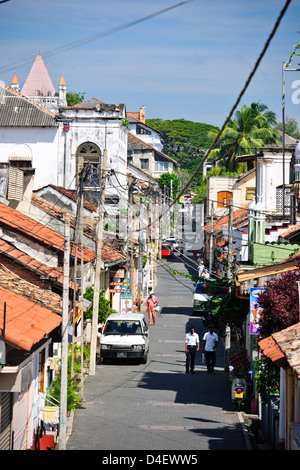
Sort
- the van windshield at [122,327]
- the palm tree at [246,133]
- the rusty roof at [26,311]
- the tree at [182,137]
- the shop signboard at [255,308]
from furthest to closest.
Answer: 1. the tree at [182,137]
2. the palm tree at [246,133]
3. the van windshield at [122,327]
4. the shop signboard at [255,308]
5. the rusty roof at [26,311]

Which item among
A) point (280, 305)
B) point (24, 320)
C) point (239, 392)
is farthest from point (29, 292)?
point (239, 392)

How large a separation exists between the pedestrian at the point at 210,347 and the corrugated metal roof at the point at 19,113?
23.9 meters

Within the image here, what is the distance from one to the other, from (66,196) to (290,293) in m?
20.4

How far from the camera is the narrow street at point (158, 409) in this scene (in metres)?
15.8

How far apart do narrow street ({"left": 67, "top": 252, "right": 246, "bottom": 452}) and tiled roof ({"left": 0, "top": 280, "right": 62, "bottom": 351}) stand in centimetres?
284

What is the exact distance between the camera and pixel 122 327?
2702cm

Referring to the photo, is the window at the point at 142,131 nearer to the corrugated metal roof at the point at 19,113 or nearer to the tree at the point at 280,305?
the corrugated metal roof at the point at 19,113

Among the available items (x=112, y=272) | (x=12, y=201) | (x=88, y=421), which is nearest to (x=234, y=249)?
(x=112, y=272)

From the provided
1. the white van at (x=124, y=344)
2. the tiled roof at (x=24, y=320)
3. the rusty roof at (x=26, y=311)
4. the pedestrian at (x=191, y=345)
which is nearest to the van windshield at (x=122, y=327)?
the white van at (x=124, y=344)

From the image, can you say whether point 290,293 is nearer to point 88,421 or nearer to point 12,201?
point 88,421

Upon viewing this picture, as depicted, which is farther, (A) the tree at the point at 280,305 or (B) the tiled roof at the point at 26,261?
(B) the tiled roof at the point at 26,261

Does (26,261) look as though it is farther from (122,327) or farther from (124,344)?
(122,327)

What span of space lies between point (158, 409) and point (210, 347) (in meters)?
5.88

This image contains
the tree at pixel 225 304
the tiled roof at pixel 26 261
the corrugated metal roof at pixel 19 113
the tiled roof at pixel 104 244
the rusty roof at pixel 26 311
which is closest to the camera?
the rusty roof at pixel 26 311
